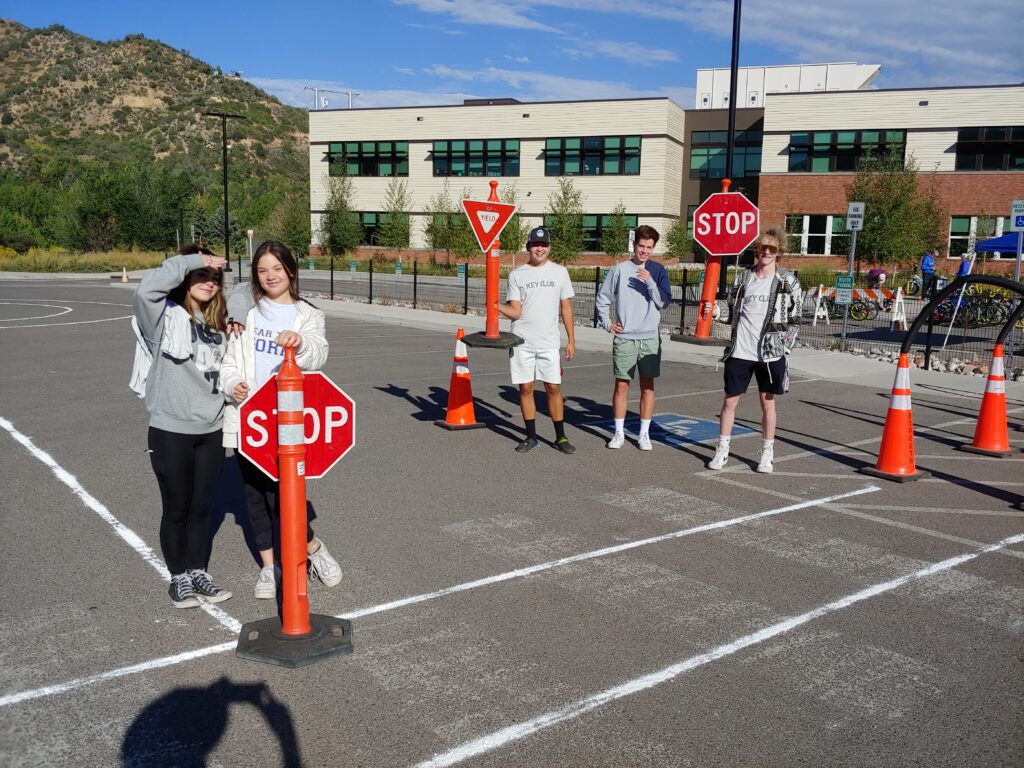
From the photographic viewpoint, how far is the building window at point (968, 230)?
44625 millimetres

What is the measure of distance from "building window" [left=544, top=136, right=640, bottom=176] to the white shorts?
49629mm

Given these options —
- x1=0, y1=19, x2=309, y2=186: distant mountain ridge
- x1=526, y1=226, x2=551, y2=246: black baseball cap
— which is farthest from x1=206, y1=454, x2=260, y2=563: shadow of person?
x1=0, y1=19, x2=309, y2=186: distant mountain ridge

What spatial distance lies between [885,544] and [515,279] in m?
3.87

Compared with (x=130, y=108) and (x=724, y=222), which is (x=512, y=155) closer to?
(x=724, y=222)

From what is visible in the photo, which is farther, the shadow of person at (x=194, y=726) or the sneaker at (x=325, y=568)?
the sneaker at (x=325, y=568)

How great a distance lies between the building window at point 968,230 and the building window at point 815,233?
5.43 meters

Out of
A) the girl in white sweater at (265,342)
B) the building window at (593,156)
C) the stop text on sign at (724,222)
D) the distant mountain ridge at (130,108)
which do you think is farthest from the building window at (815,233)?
the distant mountain ridge at (130,108)

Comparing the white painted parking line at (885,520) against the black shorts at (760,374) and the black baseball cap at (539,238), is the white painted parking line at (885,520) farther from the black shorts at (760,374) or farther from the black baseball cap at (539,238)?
the black baseball cap at (539,238)

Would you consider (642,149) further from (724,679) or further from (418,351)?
(724,679)

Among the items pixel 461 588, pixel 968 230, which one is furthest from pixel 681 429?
pixel 968 230

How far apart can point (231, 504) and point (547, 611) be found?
2946mm

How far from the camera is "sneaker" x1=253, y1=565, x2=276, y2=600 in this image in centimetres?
486

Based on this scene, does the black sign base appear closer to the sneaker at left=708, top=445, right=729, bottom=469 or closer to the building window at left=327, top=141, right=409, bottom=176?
the sneaker at left=708, top=445, right=729, bottom=469

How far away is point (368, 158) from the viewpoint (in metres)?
62.1
